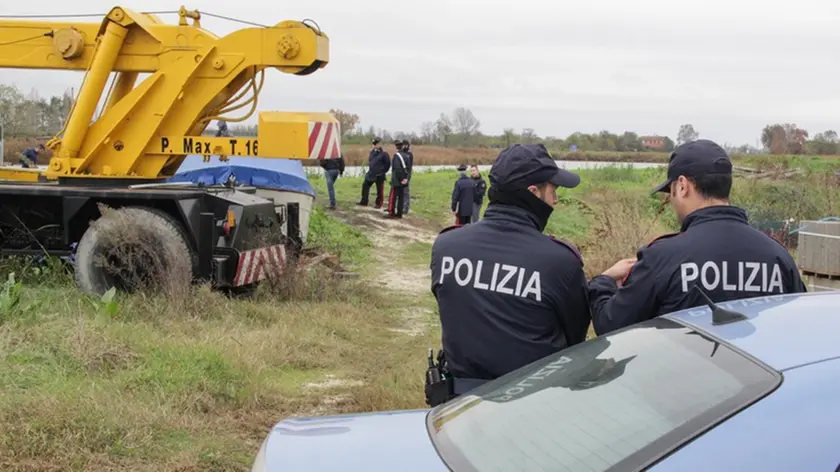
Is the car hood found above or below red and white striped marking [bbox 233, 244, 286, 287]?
above

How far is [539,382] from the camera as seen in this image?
2.70 meters

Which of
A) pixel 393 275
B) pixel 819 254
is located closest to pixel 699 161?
pixel 819 254

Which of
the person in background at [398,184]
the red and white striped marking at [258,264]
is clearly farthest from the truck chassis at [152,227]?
the person in background at [398,184]

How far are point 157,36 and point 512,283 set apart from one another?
7545 mm

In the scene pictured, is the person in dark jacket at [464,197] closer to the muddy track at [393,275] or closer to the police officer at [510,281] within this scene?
the muddy track at [393,275]

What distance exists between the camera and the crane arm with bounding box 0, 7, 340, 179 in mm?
9594

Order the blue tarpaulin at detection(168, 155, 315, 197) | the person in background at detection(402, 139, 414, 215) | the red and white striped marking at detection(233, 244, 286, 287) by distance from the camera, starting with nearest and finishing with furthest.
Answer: the red and white striped marking at detection(233, 244, 286, 287) → the blue tarpaulin at detection(168, 155, 315, 197) → the person in background at detection(402, 139, 414, 215)

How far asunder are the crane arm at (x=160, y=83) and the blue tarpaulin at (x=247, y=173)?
96.6 inches

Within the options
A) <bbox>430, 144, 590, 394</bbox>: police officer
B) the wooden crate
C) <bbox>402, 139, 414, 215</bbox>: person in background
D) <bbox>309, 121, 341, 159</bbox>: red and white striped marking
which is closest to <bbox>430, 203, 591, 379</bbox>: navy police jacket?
<bbox>430, 144, 590, 394</bbox>: police officer

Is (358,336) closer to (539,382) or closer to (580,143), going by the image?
(539,382)

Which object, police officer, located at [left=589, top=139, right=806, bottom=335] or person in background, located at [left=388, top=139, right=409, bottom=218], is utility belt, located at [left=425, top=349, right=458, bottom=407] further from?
person in background, located at [left=388, top=139, right=409, bottom=218]

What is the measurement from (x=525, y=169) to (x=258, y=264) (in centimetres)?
633

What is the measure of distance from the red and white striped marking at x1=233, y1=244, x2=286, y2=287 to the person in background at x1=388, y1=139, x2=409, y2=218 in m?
9.60

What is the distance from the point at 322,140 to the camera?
9586mm
